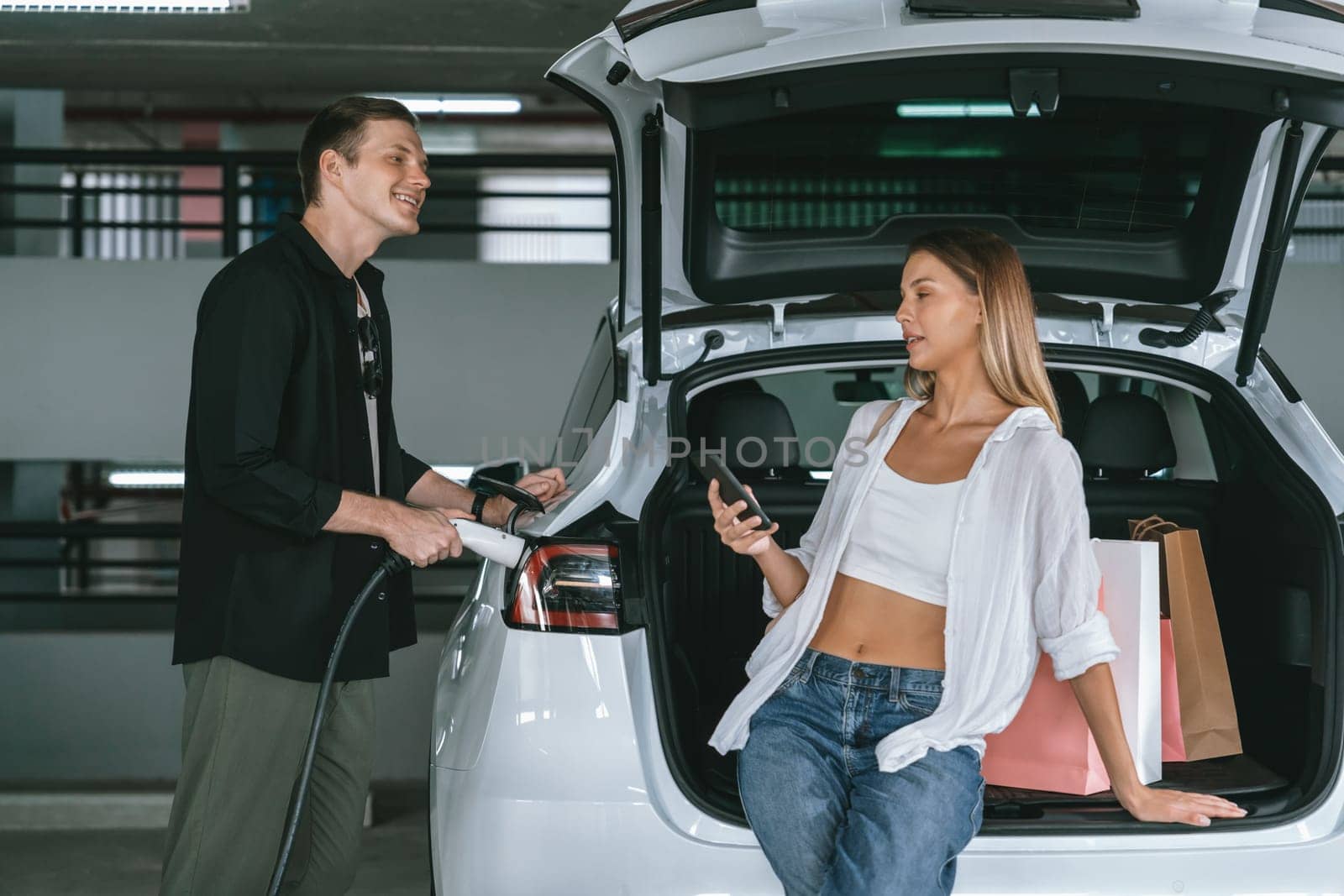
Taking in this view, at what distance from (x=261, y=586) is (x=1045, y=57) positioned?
4.62ft

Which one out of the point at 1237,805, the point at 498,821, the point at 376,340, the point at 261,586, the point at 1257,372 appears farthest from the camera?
the point at 1257,372

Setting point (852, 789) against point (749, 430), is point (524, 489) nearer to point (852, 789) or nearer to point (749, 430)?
point (749, 430)

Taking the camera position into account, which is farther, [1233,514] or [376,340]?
[1233,514]

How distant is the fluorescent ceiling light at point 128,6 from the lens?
4531 millimetres

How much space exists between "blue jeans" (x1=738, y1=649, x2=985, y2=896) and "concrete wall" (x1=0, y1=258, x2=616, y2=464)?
3468mm

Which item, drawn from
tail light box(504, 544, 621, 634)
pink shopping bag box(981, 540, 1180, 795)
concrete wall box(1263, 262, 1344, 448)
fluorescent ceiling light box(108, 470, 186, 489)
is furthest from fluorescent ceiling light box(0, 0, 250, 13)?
concrete wall box(1263, 262, 1344, 448)

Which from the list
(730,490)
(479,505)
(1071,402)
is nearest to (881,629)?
(730,490)

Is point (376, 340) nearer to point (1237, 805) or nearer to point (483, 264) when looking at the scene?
point (1237, 805)

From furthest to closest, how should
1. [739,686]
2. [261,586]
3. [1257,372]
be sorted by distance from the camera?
1. [739,686]
2. [1257,372]
3. [261,586]

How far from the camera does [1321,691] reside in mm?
1867

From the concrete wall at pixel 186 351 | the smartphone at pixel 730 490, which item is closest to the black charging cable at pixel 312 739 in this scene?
the smartphone at pixel 730 490

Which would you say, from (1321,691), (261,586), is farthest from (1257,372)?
(261,586)

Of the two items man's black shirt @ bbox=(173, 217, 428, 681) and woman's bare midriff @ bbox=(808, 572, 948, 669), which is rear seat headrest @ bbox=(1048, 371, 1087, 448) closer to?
woman's bare midriff @ bbox=(808, 572, 948, 669)

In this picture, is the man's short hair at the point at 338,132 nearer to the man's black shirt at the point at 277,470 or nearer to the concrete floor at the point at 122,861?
the man's black shirt at the point at 277,470
